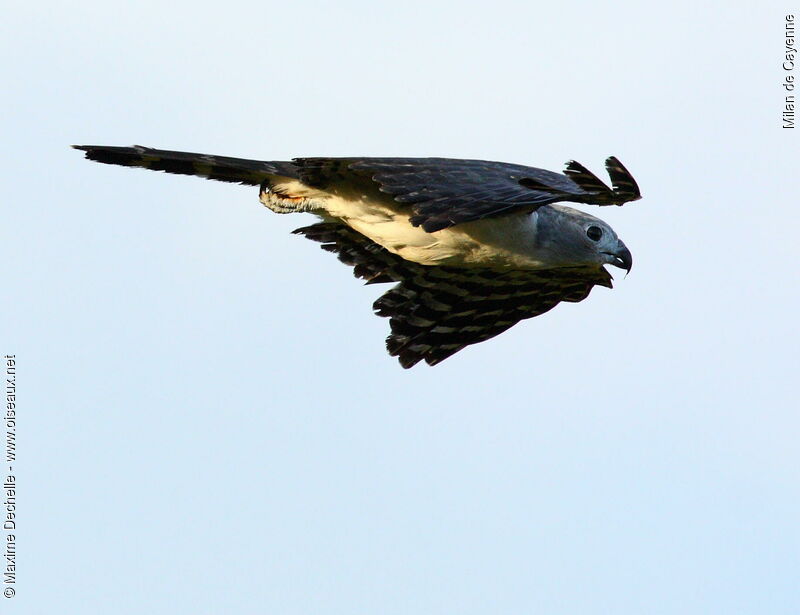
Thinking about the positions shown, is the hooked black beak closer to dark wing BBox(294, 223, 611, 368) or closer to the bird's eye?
the bird's eye

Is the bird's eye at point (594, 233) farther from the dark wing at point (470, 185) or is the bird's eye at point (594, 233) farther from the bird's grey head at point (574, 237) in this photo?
the dark wing at point (470, 185)

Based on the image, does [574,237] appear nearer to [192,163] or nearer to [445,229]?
[445,229]

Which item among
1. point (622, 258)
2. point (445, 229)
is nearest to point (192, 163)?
point (445, 229)

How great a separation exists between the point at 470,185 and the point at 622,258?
6.34 ft

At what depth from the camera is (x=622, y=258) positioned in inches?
543

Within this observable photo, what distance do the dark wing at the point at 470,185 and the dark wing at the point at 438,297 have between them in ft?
4.96

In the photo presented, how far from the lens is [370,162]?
1288 centimetres

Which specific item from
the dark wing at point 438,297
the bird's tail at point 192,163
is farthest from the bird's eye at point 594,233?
the bird's tail at point 192,163

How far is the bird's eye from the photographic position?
1363cm

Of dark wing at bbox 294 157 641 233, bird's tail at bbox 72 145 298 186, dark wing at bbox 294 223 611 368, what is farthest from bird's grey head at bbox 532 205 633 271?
bird's tail at bbox 72 145 298 186

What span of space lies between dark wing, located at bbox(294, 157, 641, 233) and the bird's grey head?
0.45 m

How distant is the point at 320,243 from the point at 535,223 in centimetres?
235

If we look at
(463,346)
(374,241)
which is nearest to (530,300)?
(463,346)

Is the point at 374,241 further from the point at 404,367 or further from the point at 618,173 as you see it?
the point at 618,173
